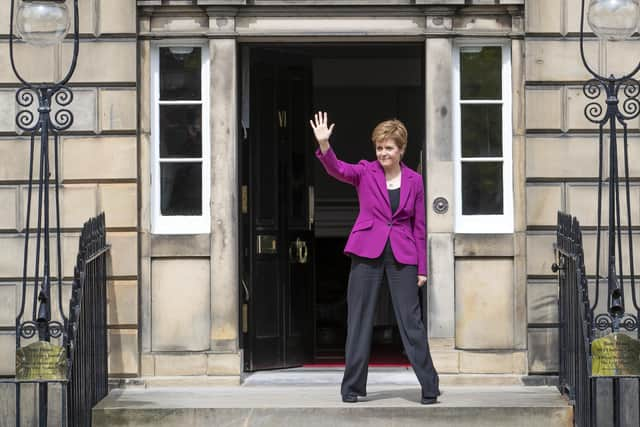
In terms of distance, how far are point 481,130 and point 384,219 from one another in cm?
189

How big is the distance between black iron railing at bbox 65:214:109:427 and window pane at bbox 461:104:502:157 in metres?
2.99

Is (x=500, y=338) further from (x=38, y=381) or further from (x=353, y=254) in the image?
(x=38, y=381)

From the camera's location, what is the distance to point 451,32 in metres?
11.4

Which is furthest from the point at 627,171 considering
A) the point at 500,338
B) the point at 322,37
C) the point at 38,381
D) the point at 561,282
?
the point at 38,381

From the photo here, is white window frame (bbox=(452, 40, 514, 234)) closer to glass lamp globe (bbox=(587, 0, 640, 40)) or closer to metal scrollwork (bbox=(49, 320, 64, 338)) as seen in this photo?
glass lamp globe (bbox=(587, 0, 640, 40))

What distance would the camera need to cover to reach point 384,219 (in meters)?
10.1

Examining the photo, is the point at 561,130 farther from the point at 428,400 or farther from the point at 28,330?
the point at 28,330

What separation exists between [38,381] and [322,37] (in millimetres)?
3822

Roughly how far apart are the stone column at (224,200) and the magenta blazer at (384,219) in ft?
5.21

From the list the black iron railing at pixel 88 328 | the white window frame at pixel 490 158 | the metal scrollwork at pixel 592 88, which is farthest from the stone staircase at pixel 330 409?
the metal scrollwork at pixel 592 88

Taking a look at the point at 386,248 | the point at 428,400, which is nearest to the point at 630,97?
the point at 386,248

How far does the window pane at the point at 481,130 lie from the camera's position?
11578mm

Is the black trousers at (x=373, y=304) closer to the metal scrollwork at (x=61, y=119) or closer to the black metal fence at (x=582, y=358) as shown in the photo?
the black metal fence at (x=582, y=358)

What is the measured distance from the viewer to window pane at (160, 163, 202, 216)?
1160 centimetres
